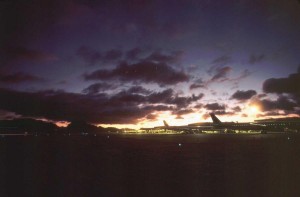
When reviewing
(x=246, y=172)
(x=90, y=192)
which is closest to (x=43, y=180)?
(x=90, y=192)

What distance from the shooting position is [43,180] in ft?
116

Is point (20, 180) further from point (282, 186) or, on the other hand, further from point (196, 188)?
point (282, 186)

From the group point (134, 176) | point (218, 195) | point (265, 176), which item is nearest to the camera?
point (218, 195)

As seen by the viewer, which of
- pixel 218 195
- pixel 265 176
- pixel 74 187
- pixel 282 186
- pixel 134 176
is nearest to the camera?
pixel 218 195

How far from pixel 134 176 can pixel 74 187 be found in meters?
7.45

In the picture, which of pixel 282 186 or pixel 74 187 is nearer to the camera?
pixel 282 186

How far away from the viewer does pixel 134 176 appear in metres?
34.9

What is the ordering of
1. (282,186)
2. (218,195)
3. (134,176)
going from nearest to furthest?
1. (218,195)
2. (282,186)
3. (134,176)

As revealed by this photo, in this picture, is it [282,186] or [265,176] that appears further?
[265,176]

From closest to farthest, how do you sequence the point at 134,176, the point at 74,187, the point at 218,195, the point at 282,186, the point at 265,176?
the point at 218,195 → the point at 282,186 → the point at 74,187 → the point at 265,176 → the point at 134,176

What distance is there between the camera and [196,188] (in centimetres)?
2777

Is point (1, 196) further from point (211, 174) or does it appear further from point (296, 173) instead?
point (296, 173)

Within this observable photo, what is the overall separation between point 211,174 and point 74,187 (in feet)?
51.2

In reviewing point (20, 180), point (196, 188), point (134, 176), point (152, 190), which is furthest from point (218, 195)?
point (20, 180)
